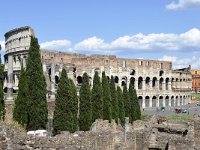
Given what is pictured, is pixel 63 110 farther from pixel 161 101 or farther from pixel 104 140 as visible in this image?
pixel 161 101

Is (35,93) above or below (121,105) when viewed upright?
above

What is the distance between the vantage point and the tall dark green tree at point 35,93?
3359cm

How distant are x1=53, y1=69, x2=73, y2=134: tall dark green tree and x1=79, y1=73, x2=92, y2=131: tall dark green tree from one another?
3.83 meters

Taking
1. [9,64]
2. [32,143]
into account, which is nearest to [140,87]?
[9,64]

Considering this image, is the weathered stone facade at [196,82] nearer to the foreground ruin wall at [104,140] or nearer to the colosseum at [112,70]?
the colosseum at [112,70]

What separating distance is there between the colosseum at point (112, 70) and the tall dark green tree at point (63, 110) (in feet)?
114

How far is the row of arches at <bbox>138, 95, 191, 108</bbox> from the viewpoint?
97.2 metres

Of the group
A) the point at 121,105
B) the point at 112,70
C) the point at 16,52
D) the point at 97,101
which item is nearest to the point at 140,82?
the point at 112,70

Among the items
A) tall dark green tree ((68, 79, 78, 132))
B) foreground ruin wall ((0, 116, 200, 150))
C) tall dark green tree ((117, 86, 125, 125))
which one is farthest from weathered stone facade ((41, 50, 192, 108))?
foreground ruin wall ((0, 116, 200, 150))

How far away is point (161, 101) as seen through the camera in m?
102

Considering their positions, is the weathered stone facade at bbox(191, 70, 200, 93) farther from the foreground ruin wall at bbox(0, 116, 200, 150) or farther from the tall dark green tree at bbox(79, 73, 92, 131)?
the foreground ruin wall at bbox(0, 116, 200, 150)

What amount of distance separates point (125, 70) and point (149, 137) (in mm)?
63503

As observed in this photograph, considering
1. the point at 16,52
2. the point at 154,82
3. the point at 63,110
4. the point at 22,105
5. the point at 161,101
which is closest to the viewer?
the point at 22,105

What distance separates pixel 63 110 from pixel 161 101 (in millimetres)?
67410
